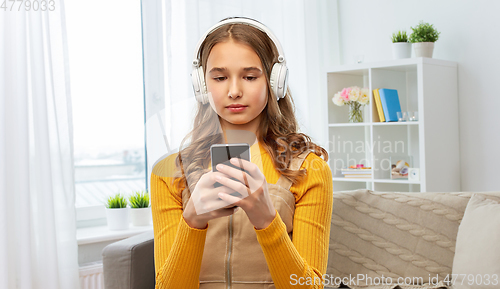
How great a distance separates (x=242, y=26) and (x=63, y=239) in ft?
4.58

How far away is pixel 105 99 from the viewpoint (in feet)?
7.74

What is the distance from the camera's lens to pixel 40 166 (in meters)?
1.83

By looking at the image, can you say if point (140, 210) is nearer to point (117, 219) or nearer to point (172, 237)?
point (117, 219)

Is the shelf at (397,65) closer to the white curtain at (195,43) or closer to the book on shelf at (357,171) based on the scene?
the white curtain at (195,43)

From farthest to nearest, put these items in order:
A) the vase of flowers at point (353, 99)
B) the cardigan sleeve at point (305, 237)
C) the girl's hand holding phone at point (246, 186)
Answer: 1. the vase of flowers at point (353, 99)
2. the cardigan sleeve at point (305, 237)
3. the girl's hand holding phone at point (246, 186)

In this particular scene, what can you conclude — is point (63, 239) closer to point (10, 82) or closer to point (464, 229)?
point (10, 82)

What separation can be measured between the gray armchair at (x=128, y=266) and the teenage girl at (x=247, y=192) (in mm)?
483

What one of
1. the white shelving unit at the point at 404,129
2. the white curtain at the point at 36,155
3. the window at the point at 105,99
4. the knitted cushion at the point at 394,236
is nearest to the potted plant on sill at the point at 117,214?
the window at the point at 105,99

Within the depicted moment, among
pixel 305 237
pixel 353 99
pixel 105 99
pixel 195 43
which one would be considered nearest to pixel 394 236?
pixel 305 237

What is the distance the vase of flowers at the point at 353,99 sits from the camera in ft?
8.76

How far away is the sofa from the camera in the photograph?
146cm

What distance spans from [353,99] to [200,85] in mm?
1895

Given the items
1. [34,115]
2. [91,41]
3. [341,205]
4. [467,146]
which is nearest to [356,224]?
[341,205]

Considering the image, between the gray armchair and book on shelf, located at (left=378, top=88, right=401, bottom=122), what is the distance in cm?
168
